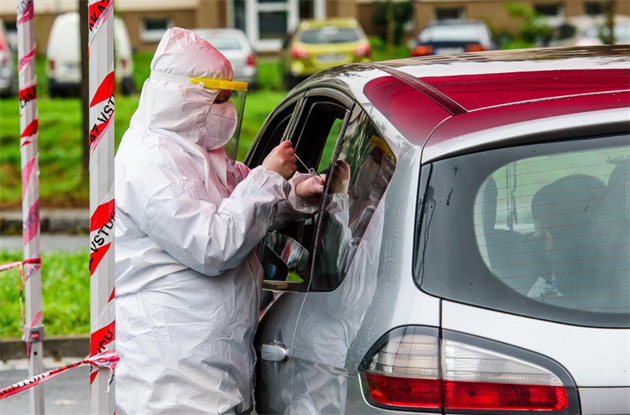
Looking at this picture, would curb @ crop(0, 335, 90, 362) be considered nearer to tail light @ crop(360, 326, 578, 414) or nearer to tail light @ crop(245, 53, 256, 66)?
tail light @ crop(360, 326, 578, 414)

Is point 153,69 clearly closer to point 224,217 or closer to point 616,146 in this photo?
point 224,217

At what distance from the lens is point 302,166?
3465 mm

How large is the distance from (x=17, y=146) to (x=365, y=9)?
17.4m

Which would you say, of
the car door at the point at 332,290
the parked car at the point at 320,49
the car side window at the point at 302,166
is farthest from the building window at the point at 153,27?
the car door at the point at 332,290

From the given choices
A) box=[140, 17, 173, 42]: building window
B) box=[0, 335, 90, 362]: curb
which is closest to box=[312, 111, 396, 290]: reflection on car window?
box=[0, 335, 90, 362]: curb

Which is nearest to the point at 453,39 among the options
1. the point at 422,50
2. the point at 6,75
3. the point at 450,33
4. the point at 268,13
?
the point at 450,33

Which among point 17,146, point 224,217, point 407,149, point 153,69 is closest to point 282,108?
point 153,69

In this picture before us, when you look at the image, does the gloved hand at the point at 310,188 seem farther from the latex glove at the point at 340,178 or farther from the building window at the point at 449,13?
the building window at the point at 449,13

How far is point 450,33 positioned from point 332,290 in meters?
18.7

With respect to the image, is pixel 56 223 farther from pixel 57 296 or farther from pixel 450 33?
pixel 450 33

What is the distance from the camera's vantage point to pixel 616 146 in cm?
199

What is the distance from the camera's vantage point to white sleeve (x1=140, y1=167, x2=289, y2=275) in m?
2.57

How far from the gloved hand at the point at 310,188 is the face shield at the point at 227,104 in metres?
0.28

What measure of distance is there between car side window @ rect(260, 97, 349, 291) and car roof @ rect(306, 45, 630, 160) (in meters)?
0.40
